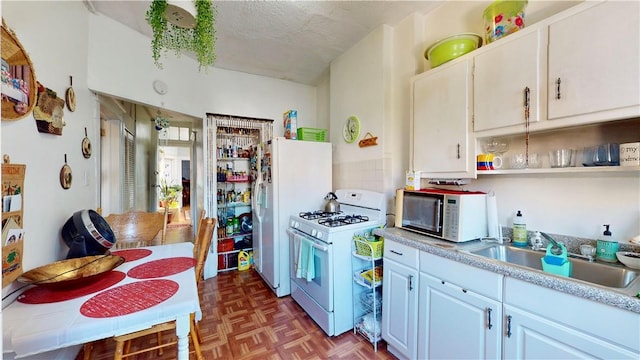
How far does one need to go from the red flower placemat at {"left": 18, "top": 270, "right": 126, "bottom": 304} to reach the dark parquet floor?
933 mm

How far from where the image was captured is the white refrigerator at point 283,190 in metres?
2.85

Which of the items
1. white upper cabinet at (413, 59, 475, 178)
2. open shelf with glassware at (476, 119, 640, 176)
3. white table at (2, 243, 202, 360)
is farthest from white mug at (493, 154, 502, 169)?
white table at (2, 243, 202, 360)

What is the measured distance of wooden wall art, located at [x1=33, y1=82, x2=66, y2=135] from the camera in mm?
1541

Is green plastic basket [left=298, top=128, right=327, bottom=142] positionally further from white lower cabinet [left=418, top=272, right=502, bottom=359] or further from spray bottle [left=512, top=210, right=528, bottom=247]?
spray bottle [left=512, top=210, right=528, bottom=247]

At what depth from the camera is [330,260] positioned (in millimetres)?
2178

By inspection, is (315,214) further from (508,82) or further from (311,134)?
(508,82)

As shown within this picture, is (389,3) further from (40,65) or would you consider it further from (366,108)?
(40,65)

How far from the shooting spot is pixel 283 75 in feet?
12.1

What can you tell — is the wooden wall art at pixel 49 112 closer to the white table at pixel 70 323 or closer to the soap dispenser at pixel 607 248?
the white table at pixel 70 323

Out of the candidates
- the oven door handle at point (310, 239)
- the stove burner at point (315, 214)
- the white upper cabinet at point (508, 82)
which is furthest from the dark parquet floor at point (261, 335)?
→ the white upper cabinet at point (508, 82)

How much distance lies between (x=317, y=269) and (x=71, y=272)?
1600mm

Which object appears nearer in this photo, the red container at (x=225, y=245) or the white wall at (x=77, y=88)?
the white wall at (x=77, y=88)

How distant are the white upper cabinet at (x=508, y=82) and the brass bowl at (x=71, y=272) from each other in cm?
238

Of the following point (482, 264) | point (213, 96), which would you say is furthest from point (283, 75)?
point (482, 264)
